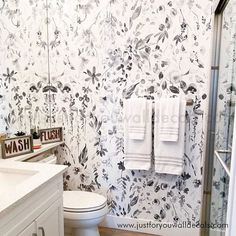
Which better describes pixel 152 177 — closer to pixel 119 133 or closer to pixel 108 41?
pixel 119 133

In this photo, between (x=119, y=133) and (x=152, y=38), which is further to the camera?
(x=119, y=133)

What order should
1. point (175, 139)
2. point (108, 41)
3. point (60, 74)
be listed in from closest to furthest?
point (175, 139)
point (108, 41)
point (60, 74)

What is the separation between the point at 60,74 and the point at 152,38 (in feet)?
2.85

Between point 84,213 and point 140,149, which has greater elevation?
point 140,149

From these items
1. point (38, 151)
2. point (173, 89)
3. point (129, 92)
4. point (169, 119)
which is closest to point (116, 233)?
point (38, 151)

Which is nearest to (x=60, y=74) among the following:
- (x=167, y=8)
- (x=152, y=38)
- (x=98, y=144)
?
(x=98, y=144)

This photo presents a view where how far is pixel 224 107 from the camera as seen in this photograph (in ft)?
5.23

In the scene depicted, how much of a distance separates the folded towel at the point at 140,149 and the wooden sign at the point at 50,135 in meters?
0.63

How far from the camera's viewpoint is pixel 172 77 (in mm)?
2049

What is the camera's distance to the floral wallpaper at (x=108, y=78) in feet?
6.57

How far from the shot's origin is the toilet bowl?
1773mm

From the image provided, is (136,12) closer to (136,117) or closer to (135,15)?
(135,15)

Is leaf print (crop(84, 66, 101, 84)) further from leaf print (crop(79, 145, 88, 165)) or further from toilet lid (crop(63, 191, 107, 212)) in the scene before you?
toilet lid (crop(63, 191, 107, 212))

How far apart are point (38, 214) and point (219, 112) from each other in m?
1.33
